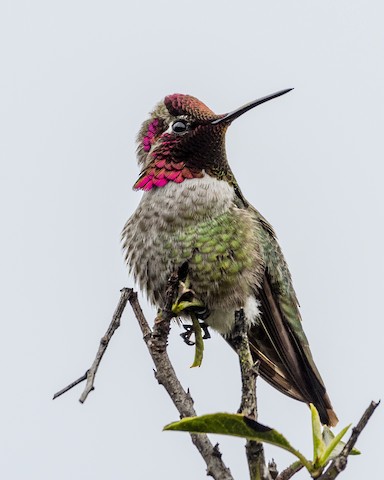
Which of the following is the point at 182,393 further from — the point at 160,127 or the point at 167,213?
the point at 160,127

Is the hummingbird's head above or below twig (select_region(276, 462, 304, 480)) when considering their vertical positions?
above

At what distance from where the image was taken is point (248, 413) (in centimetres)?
284

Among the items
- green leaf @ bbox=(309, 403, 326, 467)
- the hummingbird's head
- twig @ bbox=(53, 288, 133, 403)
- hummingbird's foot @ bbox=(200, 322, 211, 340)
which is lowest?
green leaf @ bbox=(309, 403, 326, 467)

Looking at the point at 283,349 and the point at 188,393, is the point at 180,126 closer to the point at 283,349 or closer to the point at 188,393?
the point at 283,349

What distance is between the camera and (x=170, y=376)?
128 inches

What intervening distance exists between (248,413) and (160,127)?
3.43m

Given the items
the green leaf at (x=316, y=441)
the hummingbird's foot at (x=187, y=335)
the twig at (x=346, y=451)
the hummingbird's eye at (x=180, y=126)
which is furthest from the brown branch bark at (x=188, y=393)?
the hummingbird's eye at (x=180, y=126)

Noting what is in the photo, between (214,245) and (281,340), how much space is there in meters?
0.87

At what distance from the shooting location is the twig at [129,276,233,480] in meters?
2.75

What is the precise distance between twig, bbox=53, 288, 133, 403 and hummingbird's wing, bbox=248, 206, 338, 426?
2165mm

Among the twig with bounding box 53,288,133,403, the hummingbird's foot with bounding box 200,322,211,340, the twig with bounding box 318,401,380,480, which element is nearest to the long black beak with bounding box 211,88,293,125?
the hummingbird's foot with bounding box 200,322,211,340

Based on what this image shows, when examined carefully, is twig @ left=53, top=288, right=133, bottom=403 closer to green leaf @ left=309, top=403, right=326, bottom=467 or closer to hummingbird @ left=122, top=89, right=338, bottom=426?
green leaf @ left=309, top=403, right=326, bottom=467

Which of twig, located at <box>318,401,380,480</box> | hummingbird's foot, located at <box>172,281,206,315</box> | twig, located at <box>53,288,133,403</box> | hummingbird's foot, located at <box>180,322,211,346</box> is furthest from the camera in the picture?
hummingbird's foot, located at <box>180,322,211,346</box>

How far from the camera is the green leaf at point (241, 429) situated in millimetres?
2564
